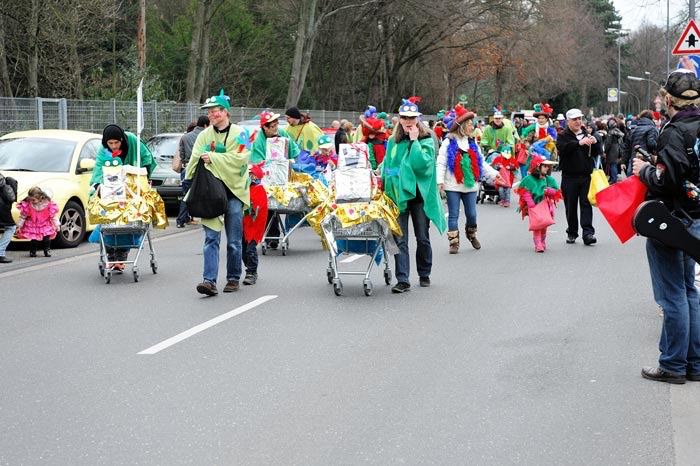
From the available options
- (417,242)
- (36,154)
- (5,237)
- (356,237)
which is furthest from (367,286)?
(36,154)

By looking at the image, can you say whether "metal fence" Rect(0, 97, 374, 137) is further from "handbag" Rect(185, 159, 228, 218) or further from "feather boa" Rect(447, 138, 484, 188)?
"handbag" Rect(185, 159, 228, 218)

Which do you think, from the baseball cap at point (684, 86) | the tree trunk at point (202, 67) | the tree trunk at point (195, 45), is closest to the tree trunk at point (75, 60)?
the tree trunk at point (195, 45)

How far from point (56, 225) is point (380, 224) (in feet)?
19.0

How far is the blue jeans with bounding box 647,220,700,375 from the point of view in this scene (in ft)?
22.7

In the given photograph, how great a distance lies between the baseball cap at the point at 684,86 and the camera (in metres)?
6.80

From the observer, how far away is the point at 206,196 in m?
10.6

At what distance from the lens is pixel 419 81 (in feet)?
202

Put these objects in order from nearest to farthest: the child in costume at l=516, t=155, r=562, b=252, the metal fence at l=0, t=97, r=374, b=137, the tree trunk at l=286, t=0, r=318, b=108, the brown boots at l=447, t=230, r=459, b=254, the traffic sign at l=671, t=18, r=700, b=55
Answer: the brown boots at l=447, t=230, r=459, b=254
the child in costume at l=516, t=155, r=562, b=252
the traffic sign at l=671, t=18, r=700, b=55
the metal fence at l=0, t=97, r=374, b=137
the tree trunk at l=286, t=0, r=318, b=108

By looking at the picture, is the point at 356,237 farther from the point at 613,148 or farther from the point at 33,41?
the point at 613,148

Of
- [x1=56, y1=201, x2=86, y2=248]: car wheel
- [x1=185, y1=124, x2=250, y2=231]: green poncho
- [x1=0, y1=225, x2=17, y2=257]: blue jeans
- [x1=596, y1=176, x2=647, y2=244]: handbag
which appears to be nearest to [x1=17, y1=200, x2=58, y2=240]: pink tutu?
[x1=0, y1=225, x2=17, y2=257]: blue jeans

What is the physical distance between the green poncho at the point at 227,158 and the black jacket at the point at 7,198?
382 cm

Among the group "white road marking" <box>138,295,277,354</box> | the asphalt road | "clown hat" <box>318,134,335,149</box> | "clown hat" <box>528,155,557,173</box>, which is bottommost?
"white road marking" <box>138,295,277,354</box>

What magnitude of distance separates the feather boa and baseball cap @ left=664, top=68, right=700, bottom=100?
304 inches

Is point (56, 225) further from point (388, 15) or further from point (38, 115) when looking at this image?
point (388, 15)
